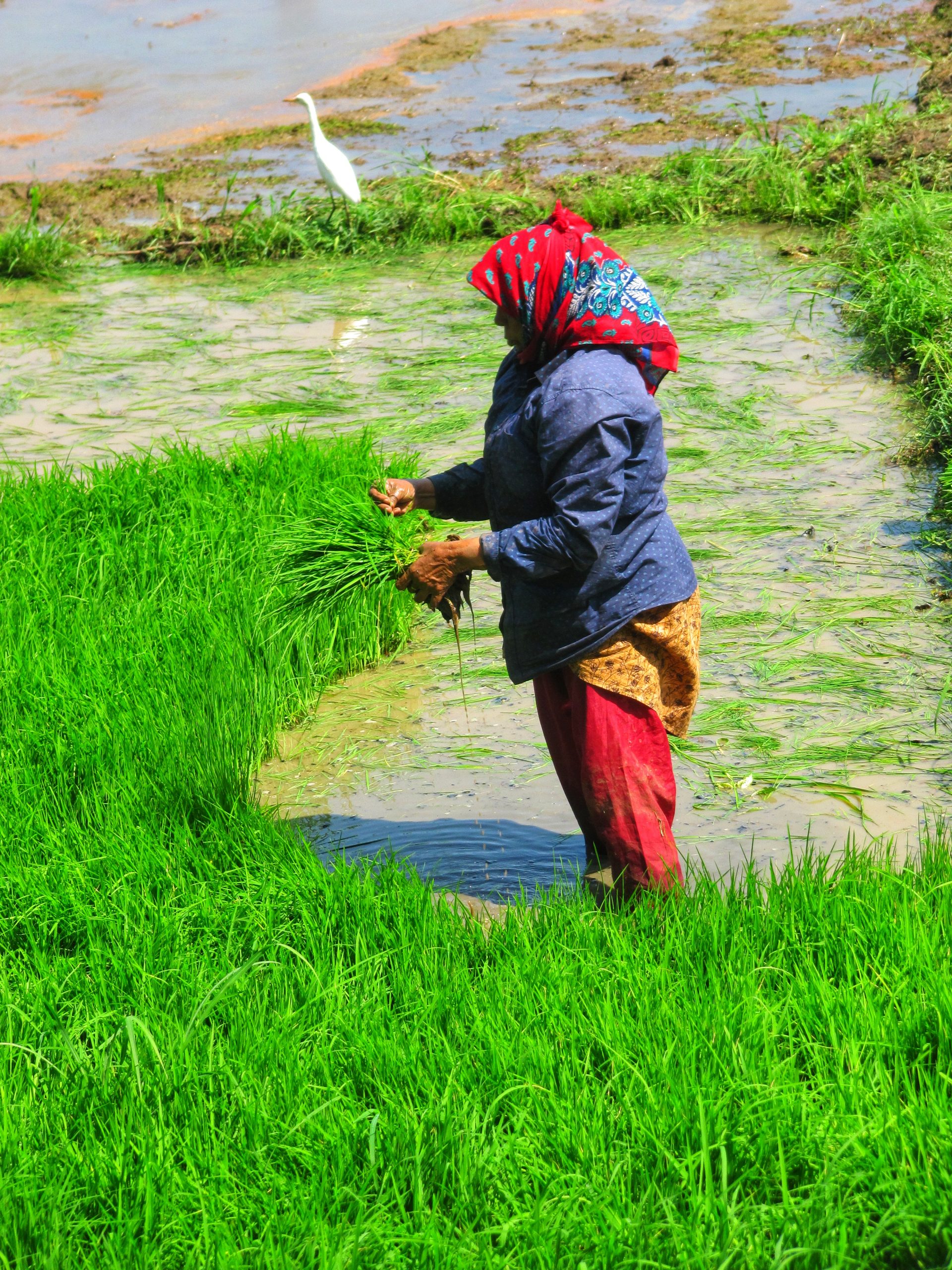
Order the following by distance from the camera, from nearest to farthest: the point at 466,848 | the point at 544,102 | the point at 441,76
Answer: the point at 466,848 → the point at 544,102 → the point at 441,76

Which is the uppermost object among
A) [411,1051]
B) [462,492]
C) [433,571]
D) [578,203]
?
[578,203]

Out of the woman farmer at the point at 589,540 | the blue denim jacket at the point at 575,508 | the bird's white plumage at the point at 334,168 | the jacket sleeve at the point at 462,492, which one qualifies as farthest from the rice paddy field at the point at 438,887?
the bird's white plumage at the point at 334,168

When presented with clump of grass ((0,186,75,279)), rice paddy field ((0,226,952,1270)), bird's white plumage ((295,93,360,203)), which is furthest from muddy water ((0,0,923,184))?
rice paddy field ((0,226,952,1270))

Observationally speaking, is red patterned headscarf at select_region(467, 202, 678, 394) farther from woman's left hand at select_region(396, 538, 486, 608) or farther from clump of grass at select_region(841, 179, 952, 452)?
clump of grass at select_region(841, 179, 952, 452)

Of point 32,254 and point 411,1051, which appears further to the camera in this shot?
point 32,254

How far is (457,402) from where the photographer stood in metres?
6.46

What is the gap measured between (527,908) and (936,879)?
2.80 feet

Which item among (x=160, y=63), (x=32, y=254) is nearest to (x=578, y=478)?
(x=32, y=254)

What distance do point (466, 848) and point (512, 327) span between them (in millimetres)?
1521

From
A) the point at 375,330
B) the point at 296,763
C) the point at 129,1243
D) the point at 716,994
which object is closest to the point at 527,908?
the point at 716,994

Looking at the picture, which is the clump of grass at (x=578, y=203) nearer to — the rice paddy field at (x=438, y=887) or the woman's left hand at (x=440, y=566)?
the rice paddy field at (x=438, y=887)

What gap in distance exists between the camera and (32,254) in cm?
913

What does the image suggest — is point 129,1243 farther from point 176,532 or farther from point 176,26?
point 176,26

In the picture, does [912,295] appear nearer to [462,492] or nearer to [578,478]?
[462,492]
